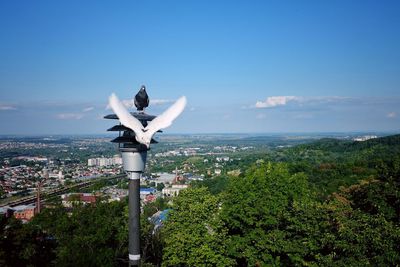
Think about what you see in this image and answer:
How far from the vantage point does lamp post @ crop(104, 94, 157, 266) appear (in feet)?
16.5

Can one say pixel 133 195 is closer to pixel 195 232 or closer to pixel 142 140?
pixel 142 140

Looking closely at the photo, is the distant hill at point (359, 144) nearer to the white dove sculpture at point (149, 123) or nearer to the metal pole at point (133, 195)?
the white dove sculpture at point (149, 123)

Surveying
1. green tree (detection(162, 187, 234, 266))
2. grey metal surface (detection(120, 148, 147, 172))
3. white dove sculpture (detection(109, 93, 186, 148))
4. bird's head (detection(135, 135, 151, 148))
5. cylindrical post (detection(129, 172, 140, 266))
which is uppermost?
white dove sculpture (detection(109, 93, 186, 148))

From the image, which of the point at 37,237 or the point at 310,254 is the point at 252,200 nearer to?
the point at 310,254

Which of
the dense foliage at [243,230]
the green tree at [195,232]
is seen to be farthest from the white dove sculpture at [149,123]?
the green tree at [195,232]

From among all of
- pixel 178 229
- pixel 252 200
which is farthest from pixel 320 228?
pixel 178 229

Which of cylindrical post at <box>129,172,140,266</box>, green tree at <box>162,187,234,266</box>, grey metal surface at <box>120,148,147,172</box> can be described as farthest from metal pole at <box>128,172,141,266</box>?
green tree at <box>162,187,234,266</box>

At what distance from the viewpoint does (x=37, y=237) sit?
13.2 metres

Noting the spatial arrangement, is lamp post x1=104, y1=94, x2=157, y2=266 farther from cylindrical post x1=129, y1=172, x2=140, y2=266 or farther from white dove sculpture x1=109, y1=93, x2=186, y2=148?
white dove sculpture x1=109, y1=93, x2=186, y2=148

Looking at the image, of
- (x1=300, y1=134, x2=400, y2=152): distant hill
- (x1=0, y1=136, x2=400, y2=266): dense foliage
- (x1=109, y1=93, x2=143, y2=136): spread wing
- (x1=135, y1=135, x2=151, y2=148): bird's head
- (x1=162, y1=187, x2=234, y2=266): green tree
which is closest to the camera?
(x1=109, y1=93, x2=143, y2=136): spread wing

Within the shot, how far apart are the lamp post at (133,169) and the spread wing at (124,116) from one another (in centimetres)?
22

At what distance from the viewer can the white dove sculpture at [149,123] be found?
4.71m

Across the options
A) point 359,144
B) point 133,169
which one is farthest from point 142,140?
point 359,144

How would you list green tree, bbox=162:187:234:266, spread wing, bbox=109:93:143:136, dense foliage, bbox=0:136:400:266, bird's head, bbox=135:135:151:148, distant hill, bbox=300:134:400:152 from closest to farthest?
spread wing, bbox=109:93:143:136 < bird's head, bbox=135:135:151:148 < dense foliage, bbox=0:136:400:266 < green tree, bbox=162:187:234:266 < distant hill, bbox=300:134:400:152
